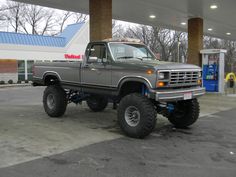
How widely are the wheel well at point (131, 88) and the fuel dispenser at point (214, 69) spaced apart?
11.1 meters

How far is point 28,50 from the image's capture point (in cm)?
3219

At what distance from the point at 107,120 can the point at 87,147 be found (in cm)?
320

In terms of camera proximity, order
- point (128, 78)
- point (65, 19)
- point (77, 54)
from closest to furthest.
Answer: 1. point (128, 78)
2. point (77, 54)
3. point (65, 19)

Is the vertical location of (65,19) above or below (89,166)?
above

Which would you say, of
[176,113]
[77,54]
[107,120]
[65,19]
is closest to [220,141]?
[176,113]

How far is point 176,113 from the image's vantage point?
873cm

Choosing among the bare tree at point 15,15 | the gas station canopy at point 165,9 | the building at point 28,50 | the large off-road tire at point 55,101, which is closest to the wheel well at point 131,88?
the large off-road tire at point 55,101

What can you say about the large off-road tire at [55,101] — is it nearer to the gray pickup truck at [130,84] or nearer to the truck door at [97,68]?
the gray pickup truck at [130,84]

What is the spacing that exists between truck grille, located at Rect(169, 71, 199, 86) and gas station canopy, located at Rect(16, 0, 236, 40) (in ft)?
27.9

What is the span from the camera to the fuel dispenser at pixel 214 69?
58.5 feet

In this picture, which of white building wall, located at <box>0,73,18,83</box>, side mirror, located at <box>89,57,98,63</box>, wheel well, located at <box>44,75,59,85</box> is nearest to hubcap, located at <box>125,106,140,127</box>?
side mirror, located at <box>89,57,98,63</box>

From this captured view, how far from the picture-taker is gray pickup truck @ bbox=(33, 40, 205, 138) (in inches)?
283

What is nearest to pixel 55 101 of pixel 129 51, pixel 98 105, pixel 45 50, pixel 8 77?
pixel 98 105

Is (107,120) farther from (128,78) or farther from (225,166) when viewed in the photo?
(225,166)
